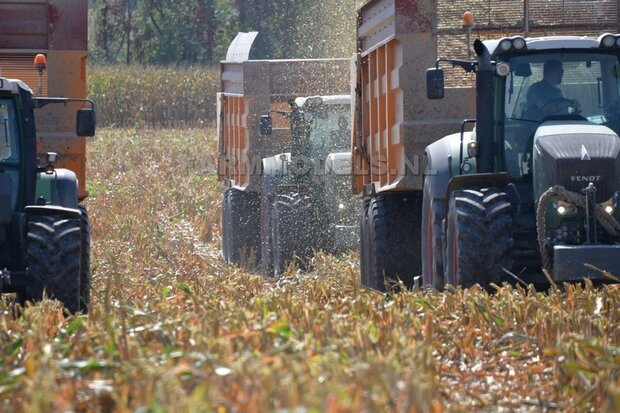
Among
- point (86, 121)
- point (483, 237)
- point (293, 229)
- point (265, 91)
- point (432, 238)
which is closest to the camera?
point (483, 237)

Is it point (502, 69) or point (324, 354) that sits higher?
point (502, 69)

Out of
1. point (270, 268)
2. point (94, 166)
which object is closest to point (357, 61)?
point (270, 268)

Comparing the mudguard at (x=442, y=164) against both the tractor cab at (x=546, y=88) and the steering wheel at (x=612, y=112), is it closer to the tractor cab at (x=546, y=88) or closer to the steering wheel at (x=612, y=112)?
the tractor cab at (x=546, y=88)

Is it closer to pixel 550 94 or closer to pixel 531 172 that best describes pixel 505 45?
pixel 550 94

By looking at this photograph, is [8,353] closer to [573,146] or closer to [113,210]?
[573,146]

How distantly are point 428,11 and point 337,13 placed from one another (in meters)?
7.64

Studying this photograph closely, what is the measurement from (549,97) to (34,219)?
3302 mm

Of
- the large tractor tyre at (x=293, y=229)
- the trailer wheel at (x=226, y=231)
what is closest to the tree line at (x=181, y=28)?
the trailer wheel at (x=226, y=231)

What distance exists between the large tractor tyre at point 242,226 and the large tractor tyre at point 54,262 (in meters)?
6.76

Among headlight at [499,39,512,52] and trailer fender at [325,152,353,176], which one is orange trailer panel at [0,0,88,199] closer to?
trailer fender at [325,152,353,176]

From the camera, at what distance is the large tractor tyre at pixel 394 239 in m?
10.2

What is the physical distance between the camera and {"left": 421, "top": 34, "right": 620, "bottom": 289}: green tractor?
7562 mm

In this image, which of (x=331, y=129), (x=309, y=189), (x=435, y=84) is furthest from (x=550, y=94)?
(x=331, y=129)

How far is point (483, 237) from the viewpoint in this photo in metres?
7.69
